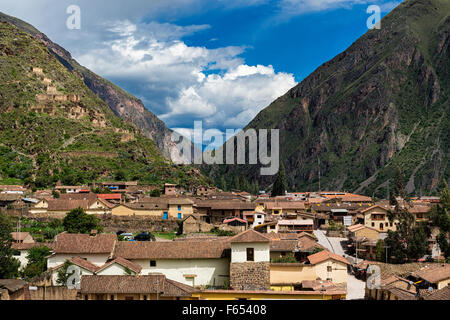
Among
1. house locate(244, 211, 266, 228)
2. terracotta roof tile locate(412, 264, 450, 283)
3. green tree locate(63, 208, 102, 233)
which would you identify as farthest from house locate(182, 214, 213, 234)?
terracotta roof tile locate(412, 264, 450, 283)

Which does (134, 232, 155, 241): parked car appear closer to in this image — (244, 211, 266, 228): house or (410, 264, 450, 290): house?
(244, 211, 266, 228): house

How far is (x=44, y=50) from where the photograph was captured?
122 metres

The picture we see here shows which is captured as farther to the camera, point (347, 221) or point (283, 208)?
point (283, 208)

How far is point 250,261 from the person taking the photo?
30.3m

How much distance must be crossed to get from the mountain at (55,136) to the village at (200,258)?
57.7 ft

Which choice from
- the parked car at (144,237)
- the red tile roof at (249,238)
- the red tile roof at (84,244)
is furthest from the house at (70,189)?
the red tile roof at (249,238)

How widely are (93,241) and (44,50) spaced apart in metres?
100

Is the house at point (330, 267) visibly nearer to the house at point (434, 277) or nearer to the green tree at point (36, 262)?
the house at point (434, 277)

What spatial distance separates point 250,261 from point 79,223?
75.3 feet

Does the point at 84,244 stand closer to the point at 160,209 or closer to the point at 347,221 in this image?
the point at 160,209

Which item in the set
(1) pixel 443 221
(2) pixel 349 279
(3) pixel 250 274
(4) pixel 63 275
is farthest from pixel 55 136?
(3) pixel 250 274

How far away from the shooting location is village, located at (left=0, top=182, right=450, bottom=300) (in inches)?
1040

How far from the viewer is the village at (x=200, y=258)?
26406 millimetres
